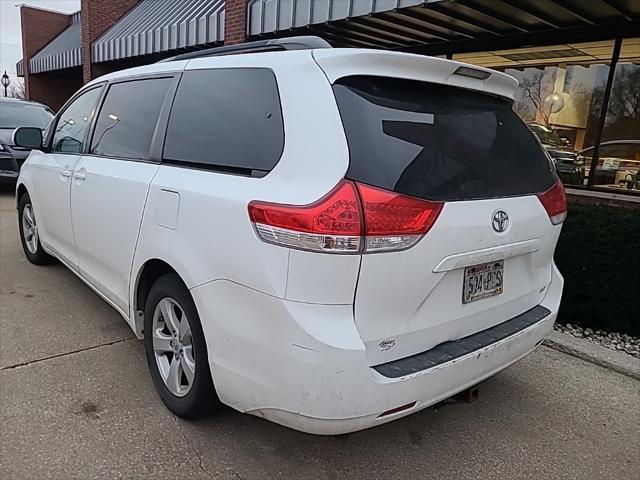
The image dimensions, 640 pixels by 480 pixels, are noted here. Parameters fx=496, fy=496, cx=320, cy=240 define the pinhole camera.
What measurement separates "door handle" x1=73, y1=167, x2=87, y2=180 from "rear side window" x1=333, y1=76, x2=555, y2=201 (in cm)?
225

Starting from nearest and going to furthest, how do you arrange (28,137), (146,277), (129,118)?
(146,277) → (129,118) → (28,137)

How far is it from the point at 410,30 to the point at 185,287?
20.2 feet

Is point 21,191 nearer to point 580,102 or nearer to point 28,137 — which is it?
point 28,137

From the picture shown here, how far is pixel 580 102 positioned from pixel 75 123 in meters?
6.46

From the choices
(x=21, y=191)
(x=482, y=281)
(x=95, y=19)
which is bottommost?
(x=21, y=191)

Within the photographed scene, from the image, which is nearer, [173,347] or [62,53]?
[173,347]

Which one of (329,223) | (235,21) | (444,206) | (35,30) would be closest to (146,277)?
(329,223)

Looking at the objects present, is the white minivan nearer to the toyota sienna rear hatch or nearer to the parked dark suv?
the toyota sienna rear hatch

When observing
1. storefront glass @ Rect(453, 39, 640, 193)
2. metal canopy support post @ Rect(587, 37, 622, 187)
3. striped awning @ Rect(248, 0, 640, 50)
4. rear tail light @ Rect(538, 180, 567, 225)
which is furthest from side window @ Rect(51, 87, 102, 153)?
metal canopy support post @ Rect(587, 37, 622, 187)

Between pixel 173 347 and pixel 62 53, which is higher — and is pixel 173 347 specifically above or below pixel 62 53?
below

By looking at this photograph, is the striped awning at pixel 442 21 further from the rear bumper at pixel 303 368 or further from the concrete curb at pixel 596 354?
the rear bumper at pixel 303 368

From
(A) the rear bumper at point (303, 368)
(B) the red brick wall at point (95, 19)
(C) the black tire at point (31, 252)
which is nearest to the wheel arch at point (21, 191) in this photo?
(C) the black tire at point (31, 252)

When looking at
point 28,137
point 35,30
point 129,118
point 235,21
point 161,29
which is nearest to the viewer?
point 129,118

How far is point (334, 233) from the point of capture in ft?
5.86
